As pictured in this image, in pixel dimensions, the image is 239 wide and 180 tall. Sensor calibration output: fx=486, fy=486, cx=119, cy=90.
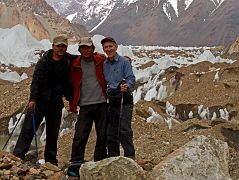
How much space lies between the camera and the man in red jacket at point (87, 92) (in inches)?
212

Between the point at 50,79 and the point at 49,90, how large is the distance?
0.13 metres

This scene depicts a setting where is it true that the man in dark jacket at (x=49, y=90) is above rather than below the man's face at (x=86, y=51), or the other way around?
below

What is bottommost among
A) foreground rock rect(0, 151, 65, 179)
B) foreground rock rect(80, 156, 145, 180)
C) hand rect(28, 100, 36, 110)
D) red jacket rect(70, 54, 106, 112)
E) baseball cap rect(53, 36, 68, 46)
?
foreground rock rect(0, 151, 65, 179)

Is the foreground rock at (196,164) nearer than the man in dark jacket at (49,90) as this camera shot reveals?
Yes

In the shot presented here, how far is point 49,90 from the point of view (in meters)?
5.54

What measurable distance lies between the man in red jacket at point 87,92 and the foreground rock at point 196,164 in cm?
121

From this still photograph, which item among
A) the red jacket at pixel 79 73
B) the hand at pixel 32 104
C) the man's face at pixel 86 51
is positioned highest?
the man's face at pixel 86 51

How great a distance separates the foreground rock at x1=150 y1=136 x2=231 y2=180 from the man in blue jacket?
1000 millimetres

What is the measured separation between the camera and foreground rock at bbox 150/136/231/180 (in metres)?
4.41

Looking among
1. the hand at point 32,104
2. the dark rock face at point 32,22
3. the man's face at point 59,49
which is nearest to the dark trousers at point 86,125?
the hand at point 32,104

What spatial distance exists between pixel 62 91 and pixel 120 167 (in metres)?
1.44

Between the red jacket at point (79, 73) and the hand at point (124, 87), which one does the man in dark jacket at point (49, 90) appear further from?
the hand at point (124, 87)

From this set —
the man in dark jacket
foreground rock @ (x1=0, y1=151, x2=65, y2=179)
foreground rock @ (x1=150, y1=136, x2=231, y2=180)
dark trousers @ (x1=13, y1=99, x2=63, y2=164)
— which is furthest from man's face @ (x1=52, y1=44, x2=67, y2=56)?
foreground rock @ (x1=150, y1=136, x2=231, y2=180)

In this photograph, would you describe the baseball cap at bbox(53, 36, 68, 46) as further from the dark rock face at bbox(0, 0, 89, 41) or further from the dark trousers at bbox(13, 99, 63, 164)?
the dark rock face at bbox(0, 0, 89, 41)
